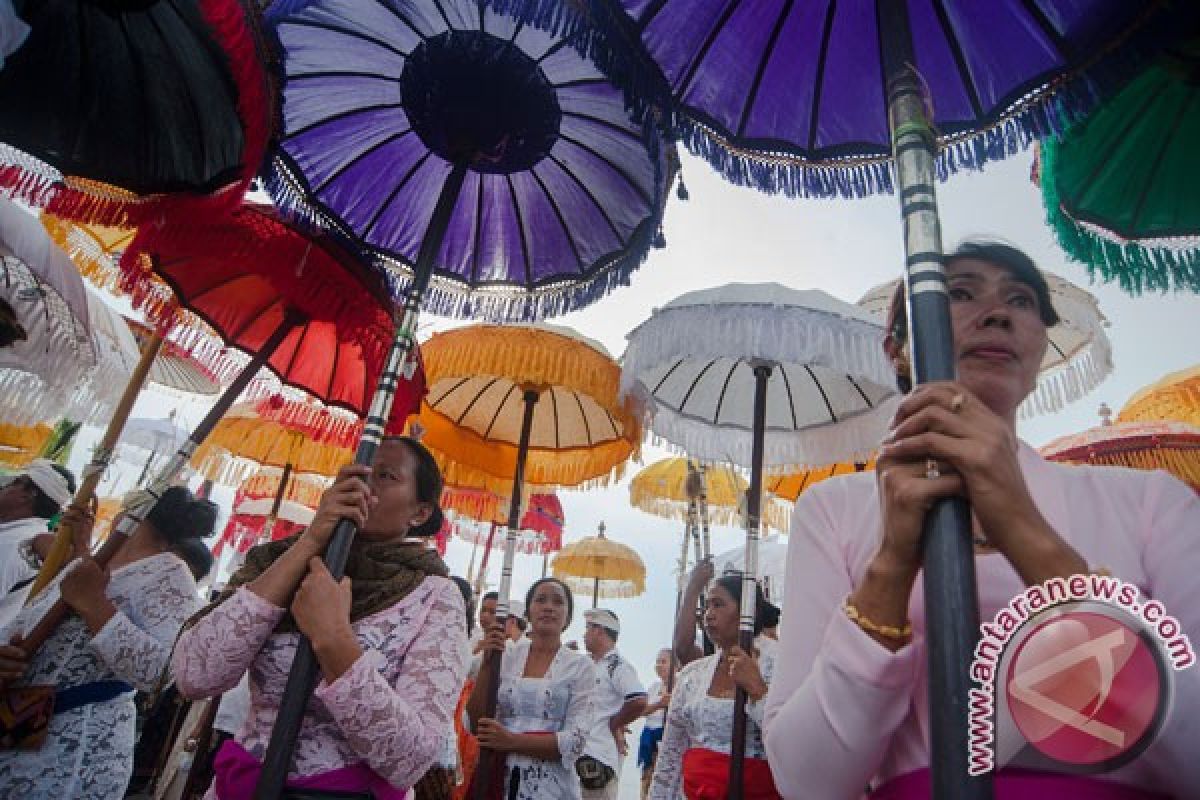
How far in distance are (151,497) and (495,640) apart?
8.72ft

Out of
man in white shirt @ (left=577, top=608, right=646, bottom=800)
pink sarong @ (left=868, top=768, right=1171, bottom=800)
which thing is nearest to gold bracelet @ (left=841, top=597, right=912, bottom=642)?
pink sarong @ (left=868, top=768, right=1171, bottom=800)

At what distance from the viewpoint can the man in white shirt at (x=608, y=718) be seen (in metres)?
5.39

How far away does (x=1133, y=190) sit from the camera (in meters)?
2.70

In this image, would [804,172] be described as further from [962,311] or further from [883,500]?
[883,500]

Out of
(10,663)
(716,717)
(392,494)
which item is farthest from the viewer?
(716,717)

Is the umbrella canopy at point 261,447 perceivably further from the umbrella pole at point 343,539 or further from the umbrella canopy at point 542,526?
the umbrella pole at point 343,539

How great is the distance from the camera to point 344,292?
11.2 feet

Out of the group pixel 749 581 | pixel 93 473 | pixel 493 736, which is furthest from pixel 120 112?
pixel 493 736

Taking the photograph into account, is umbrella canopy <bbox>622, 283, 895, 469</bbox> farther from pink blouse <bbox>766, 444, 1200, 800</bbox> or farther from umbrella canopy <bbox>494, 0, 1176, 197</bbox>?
pink blouse <bbox>766, 444, 1200, 800</bbox>

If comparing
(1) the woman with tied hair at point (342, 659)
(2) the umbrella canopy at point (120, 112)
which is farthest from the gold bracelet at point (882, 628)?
(2) the umbrella canopy at point (120, 112)

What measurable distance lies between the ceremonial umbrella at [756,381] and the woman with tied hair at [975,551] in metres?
2.70

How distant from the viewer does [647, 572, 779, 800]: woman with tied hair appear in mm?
4277

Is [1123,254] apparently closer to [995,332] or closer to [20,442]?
[995,332]

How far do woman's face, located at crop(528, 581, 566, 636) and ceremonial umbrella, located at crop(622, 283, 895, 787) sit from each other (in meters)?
1.79
